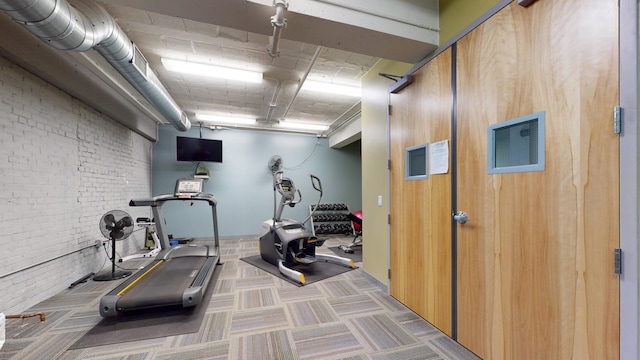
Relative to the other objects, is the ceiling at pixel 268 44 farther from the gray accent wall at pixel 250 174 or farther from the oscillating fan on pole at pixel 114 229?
the oscillating fan on pole at pixel 114 229

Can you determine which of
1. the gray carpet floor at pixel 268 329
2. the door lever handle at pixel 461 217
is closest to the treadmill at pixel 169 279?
the gray carpet floor at pixel 268 329

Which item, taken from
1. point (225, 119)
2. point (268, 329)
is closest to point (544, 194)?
point (268, 329)

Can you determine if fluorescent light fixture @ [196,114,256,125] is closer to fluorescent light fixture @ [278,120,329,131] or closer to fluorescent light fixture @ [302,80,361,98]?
fluorescent light fixture @ [278,120,329,131]

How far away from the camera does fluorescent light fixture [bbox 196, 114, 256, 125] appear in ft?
18.0

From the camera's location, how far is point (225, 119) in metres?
5.71

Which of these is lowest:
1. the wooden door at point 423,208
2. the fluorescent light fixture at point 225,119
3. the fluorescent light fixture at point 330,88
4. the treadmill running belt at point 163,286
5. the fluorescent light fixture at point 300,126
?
the treadmill running belt at point 163,286

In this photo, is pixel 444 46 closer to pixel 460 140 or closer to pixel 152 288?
pixel 460 140

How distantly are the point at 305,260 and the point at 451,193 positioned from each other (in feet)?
8.19

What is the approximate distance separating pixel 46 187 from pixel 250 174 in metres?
3.90

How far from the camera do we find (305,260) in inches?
147

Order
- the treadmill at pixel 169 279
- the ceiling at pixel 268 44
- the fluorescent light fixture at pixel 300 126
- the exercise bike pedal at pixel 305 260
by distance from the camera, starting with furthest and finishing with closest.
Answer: the fluorescent light fixture at pixel 300 126 < the exercise bike pedal at pixel 305 260 < the treadmill at pixel 169 279 < the ceiling at pixel 268 44

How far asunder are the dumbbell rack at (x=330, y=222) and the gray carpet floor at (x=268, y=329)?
3.32 m

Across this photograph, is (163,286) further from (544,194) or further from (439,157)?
(544,194)

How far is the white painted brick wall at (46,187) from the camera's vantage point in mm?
2316
